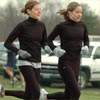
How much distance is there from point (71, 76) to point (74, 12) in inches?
41.6

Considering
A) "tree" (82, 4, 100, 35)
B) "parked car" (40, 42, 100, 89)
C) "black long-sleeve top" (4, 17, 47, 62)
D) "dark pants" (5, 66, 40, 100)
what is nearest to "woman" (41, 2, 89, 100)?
"black long-sleeve top" (4, 17, 47, 62)

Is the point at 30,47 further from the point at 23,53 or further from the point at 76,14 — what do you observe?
the point at 76,14

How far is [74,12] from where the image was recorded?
8.95 m

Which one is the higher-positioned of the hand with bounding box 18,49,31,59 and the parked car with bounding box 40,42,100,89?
the hand with bounding box 18,49,31,59

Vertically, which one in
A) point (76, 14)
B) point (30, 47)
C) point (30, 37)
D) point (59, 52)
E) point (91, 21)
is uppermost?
point (76, 14)

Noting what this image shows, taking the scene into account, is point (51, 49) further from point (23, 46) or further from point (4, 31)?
point (4, 31)

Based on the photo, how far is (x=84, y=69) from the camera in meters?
17.4

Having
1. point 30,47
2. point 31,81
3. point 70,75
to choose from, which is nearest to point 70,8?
point 30,47

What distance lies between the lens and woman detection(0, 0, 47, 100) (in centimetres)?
855

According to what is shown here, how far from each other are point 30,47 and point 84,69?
889 cm

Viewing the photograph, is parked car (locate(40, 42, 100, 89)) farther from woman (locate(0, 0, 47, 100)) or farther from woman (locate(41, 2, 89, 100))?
woman (locate(0, 0, 47, 100))

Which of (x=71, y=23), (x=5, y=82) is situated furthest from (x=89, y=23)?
(x=71, y=23)

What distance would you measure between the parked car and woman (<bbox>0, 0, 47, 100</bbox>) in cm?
849

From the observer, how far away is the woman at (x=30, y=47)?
28.1ft
